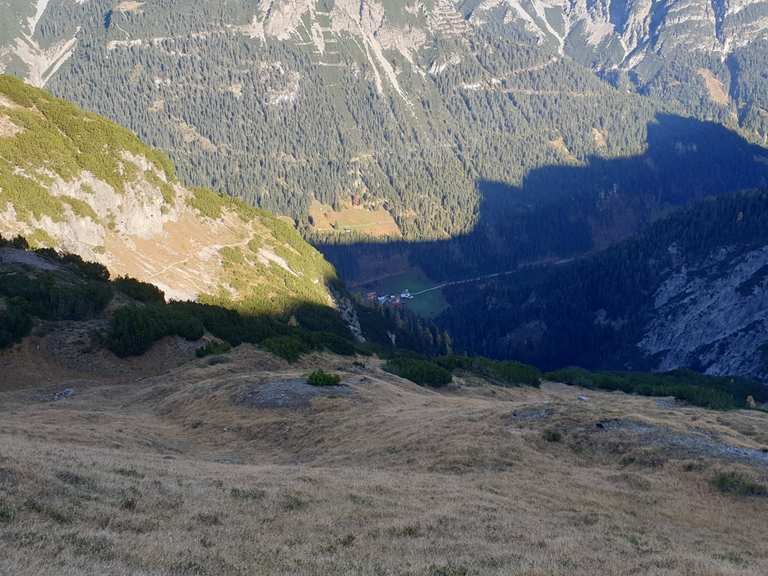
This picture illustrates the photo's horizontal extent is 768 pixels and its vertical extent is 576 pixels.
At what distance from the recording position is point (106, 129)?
121 metres

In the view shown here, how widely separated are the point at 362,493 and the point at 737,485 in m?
15.8

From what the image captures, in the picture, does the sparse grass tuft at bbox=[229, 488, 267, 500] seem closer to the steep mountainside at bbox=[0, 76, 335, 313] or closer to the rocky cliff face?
the steep mountainside at bbox=[0, 76, 335, 313]

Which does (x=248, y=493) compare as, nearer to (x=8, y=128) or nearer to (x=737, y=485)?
(x=737, y=485)

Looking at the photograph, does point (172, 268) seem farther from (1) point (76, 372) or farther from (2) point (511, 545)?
(2) point (511, 545)

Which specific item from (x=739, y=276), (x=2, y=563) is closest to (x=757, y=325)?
(x=739, y=276)

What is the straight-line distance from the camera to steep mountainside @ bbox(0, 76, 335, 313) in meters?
98.9

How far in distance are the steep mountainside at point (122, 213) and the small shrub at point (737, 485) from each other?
270 feet

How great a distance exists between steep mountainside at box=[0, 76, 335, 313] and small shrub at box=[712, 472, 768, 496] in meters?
82.4

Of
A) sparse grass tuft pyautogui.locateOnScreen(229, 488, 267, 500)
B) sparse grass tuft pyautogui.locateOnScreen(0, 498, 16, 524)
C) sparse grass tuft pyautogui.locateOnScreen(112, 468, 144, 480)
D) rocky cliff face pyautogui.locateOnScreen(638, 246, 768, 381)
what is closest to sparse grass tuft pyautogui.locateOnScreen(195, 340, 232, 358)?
sparse grass tuft pyautogui.locateOnScreen(112, 468, 144, 480)

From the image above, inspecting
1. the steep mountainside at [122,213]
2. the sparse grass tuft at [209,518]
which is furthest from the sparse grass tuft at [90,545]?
the steep mountainside at [122,213]

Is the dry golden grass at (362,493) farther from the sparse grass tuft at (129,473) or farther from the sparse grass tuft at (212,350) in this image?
the sparse grass tuft at (212,350)

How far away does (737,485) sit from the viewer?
31250 millimetres

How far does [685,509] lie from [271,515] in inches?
629

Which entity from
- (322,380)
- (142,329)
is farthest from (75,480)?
(142,329)
